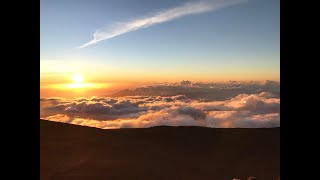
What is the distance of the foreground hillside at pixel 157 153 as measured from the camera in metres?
16.0

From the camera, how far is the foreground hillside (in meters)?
16.0

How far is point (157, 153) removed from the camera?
21578 mm

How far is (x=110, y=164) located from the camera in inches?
680

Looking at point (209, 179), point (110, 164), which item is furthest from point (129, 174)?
point (209, 179)
